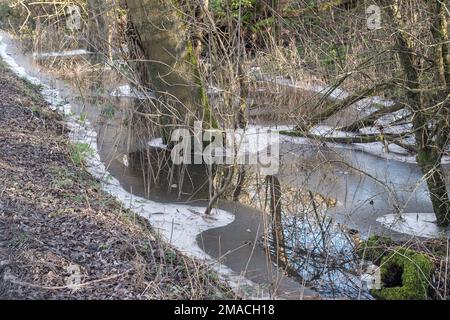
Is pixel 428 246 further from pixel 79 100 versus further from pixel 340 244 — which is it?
pixel 79 100

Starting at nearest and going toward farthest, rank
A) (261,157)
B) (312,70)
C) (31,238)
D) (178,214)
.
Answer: (31,238)
(178,214)
(261,157)
(312,70)

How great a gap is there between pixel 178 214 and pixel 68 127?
3.48 meters

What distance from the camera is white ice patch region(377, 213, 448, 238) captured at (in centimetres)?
581

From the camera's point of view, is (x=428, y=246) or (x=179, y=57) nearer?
(x=428, y=246)

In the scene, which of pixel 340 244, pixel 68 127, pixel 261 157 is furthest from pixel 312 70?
pixel 340 244

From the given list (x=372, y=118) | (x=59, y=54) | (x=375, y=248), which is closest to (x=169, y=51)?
(x=372, y=118)

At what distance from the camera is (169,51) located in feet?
27.7

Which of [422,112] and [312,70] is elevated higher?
[312,70]

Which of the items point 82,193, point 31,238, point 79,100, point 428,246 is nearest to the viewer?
point 31,238

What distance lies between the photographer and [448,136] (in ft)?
18.6

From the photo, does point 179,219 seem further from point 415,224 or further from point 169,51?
point 169,51

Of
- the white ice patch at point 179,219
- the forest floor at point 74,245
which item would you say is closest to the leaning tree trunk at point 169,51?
the white ice patch at point 179,219

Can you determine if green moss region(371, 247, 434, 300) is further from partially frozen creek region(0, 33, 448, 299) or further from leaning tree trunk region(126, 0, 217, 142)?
leaning tree trunk region(126, 0, 217, 142)
